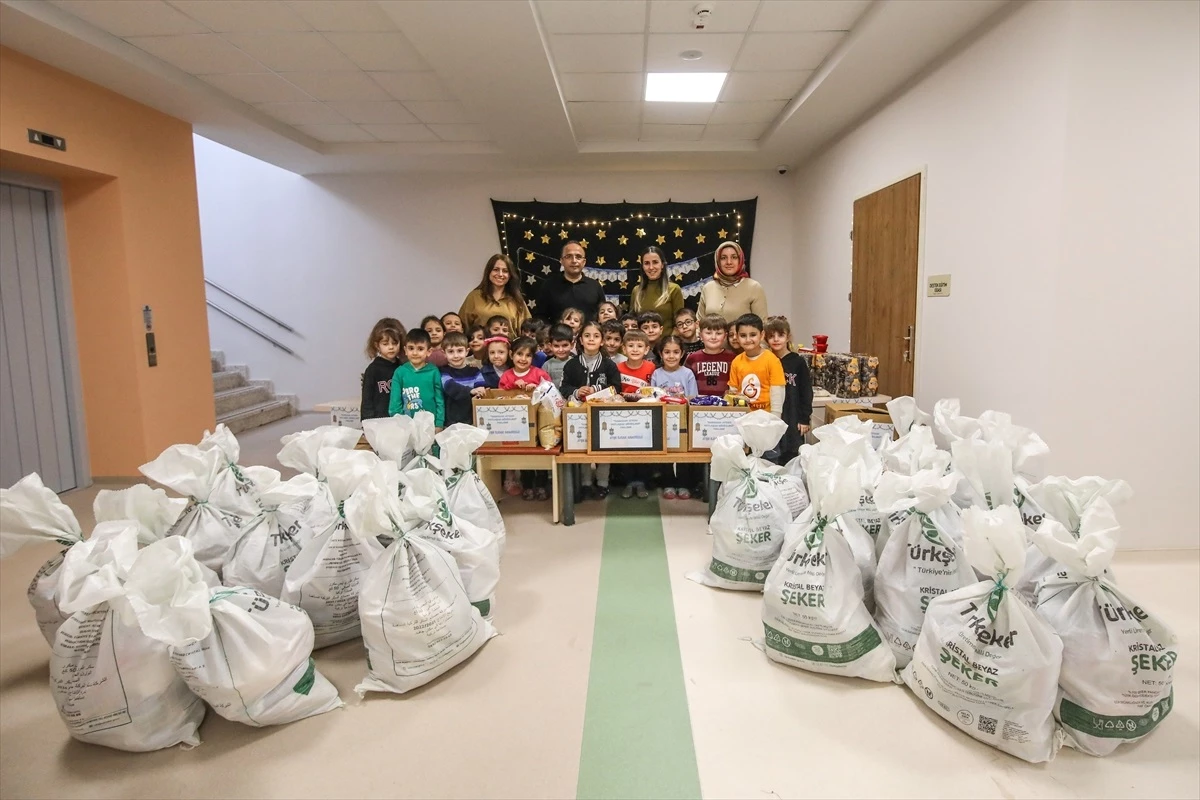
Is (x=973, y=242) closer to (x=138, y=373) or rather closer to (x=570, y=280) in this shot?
(x=570, y=280)

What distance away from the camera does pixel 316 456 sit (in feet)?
8.07

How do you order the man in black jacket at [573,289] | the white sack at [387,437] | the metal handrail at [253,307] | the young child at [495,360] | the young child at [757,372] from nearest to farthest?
the white sack at [387,437] → the young child at [757,372] → the young child at [495,360] → the man in black jacket at [573,289] → the metal handrail at [253,307]

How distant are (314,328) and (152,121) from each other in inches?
108

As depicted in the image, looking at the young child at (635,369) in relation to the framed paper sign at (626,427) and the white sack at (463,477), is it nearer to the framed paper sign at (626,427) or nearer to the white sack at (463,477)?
the framed paper sign at (626,427)

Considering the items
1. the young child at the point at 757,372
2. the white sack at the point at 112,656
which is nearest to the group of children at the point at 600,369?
the young child at the point at 757,372

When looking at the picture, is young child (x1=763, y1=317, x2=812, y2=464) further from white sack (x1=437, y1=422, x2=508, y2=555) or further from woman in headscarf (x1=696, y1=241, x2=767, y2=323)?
white sack (x1=437, y1=422, x2=508, y2=555)

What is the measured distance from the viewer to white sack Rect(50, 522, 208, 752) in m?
1.56

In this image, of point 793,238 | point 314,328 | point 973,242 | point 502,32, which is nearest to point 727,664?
point 973,242

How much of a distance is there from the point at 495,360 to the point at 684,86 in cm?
241

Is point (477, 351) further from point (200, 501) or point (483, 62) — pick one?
point (200, 501)

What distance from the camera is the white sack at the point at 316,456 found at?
7.55 ft

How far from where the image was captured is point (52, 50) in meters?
3.49

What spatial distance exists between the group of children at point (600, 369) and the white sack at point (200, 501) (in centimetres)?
129

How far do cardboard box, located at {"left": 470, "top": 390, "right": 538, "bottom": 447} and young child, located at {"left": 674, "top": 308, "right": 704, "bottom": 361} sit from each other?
1.07 m
